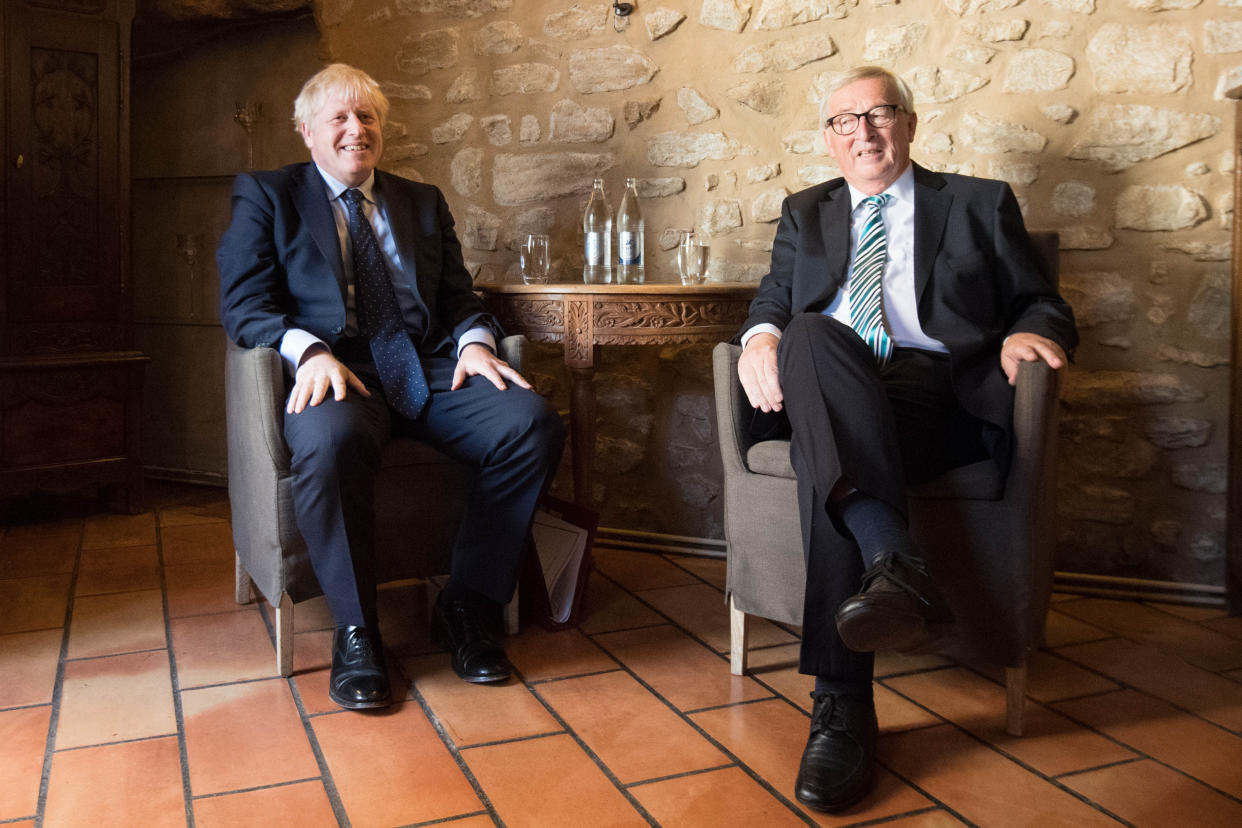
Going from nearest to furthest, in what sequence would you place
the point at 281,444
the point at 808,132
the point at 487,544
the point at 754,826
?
the point at 754,826, the point at 281,444, the point at 487,544, the point at 808,132

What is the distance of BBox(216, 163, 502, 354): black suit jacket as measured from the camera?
7.38 ft

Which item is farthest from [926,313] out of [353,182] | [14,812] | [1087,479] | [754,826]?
[14,812]

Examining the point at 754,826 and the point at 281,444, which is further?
the point at 281,444

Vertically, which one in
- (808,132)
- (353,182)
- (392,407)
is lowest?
(392,407)

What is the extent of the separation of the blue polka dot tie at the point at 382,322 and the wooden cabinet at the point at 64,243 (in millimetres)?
1314

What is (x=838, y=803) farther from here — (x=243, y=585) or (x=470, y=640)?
(x=243, y=585)

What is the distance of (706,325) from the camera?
103 inches

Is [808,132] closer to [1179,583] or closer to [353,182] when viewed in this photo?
[353,182]

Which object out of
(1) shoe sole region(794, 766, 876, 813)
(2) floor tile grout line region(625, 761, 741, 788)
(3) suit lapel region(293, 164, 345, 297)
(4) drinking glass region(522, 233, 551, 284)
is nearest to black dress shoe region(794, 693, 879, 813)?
(1) shoe sole region(794, 766, 876, 813)

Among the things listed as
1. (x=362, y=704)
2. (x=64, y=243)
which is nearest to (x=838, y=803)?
(x=362, y=704)

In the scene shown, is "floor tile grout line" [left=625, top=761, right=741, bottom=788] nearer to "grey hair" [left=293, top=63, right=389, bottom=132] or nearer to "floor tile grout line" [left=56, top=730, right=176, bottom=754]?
"floor tile grout line" [left=56, top=730, right=176, bottom=754]

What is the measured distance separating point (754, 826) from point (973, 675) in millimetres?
794

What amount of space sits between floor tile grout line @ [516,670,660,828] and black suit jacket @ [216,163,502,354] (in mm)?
884

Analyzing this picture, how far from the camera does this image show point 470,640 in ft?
7.07
